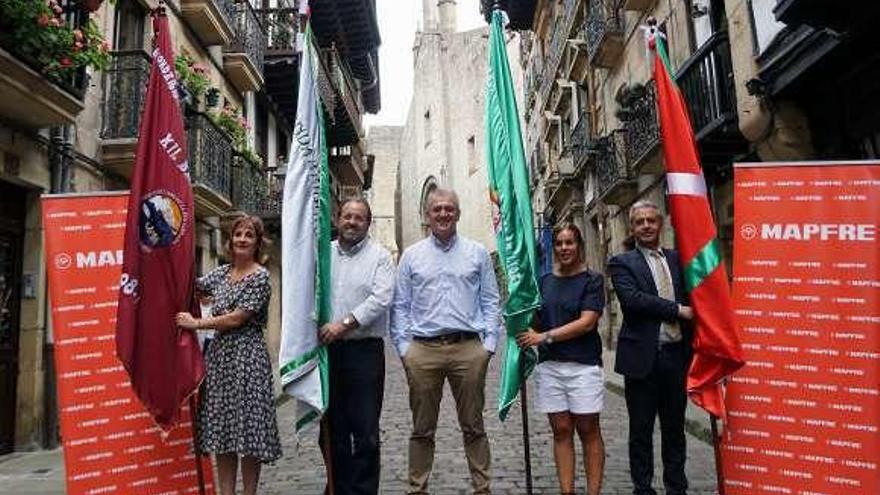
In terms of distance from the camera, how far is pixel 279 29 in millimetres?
16844

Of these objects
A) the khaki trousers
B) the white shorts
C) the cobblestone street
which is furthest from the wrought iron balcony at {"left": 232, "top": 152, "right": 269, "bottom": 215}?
the white shorts

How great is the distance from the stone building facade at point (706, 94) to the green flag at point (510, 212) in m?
1.10

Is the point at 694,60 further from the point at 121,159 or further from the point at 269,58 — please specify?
the point at 269,58

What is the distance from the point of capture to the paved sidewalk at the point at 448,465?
5.27 m

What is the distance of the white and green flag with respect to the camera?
3.75 metres

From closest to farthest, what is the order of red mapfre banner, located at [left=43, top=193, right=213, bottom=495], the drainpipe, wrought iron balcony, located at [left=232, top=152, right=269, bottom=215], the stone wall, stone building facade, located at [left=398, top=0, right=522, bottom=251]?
1. red mapfre banner, located at [left=43, top=193, right=213, bottom=495]
2. the drainpipe
3. wrought iron balcony, located at [left=232, top=152, right=269, bottom=215]
4. the stone wall
5. stone building facade, located at [left=398, top=0, right=522, bottom=251]

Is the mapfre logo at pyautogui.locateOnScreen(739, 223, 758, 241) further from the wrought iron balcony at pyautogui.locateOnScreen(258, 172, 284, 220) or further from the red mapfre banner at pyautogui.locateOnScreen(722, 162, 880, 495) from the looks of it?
the wrought iron balcony at pyautogui.locateOnScreen(258, 172, 284, 220)

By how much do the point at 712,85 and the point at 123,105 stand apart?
7783 mm

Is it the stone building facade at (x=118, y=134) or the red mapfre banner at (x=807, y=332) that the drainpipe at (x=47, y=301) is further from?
the red mapfre banner at (x=807, y=332)

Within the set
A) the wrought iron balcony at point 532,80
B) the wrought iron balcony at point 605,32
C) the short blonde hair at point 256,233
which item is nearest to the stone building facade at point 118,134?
the short blonde hair at point 256,233

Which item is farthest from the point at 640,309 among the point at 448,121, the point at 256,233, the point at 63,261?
the point at 448,121

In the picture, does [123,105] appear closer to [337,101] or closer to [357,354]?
[357,354]

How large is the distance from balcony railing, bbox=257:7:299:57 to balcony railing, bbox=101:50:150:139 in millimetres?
7274

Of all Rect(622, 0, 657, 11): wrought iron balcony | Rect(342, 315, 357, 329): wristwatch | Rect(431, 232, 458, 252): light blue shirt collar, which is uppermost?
Rect(622, 0, 657, 11): wrought iron balcony
